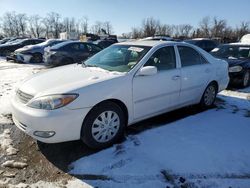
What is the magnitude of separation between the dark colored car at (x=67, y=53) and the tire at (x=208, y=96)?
7.29m

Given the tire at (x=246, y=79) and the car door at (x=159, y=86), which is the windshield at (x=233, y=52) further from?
the car door at (x=159, y=86)

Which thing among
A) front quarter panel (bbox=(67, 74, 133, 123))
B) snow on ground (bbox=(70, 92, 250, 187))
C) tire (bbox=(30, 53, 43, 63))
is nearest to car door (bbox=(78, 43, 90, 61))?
tire (bbox=(30, 53, 43, 63))

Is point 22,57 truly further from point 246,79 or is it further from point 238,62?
point 246,79

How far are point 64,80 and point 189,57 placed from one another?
2.51 meters

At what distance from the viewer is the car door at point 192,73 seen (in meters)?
4.86

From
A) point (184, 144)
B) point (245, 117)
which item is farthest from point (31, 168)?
point (245, 117)

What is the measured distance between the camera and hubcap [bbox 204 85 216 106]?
5604 millimetres

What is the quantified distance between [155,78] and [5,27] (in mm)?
87004

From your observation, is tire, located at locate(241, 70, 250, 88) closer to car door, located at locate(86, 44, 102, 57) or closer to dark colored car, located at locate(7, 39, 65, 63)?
car door, located at locate(86, 44, 102, 57)

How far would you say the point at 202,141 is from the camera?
4.03m

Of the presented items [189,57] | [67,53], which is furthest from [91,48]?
[189,57]

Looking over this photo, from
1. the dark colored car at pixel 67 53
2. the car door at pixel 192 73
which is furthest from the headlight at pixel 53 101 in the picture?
the dark colored car at pixel 67 53

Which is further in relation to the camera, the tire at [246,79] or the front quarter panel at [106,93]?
the tire at [246,79]

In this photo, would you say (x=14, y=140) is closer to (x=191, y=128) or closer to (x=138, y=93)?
(x=138, y=93)
